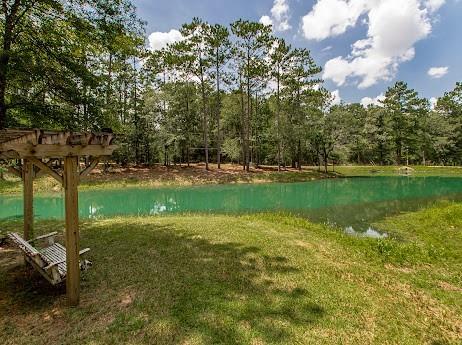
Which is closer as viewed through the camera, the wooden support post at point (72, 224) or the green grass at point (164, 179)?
the wooden support post at point (72, 224)

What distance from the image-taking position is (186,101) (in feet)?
139

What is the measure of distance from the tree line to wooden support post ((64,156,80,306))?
1826 mm

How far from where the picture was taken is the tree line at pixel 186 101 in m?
9.55

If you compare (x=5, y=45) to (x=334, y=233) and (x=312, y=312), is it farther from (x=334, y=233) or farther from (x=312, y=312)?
(x=334, y=233)

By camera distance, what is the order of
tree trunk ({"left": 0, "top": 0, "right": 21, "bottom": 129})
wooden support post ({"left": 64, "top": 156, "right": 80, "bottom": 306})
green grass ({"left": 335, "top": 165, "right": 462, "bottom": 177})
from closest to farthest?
wooden support post ({"left": 64, "top": 156, "right": 80, "bottom": 306}) < tree trunk ({"left": 0, "top": 0, "right": 21, "bottom": 129}) < green grass ({"left": 335, "top": 165, "right": 462, "bottom": 177})

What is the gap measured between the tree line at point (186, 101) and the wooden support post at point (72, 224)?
1826mm

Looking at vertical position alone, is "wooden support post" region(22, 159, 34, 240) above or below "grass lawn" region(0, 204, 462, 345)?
above

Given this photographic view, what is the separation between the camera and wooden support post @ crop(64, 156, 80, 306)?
5422 mm

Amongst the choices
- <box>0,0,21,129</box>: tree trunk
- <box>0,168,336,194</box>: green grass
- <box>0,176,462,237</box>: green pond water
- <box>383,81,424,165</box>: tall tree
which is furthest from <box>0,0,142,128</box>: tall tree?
<box>383,81,424,165</box>: tall tree

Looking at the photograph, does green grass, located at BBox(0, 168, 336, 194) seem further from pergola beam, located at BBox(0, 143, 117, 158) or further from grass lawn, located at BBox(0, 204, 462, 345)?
pergola beam, located at BBox(0, 143, 117, 158)

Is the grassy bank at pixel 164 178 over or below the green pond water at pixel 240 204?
over

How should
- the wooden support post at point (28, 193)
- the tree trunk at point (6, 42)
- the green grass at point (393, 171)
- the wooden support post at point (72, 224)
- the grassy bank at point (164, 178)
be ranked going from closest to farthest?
the wooden support post at point (72, 224) → the wooden support post at point (28, 193) → the tree trunk at point (6, 42) → the grassy bank at point (164, 178) → the green grass at point (393, 171)

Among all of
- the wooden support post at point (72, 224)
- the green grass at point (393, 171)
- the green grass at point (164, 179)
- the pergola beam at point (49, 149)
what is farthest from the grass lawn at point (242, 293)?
the green grass at point (393, 171)

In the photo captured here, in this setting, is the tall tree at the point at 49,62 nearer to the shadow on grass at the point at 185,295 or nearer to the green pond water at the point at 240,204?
the shadow on grass at the point at 185,295
